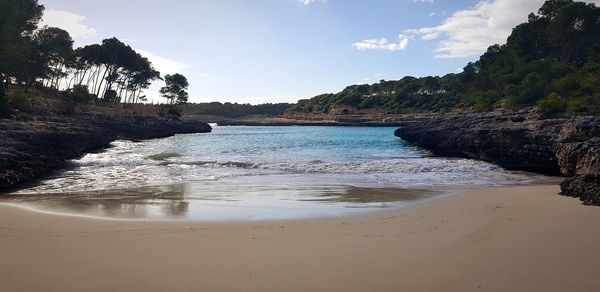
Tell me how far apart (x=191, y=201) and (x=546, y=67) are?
4034 centimetres

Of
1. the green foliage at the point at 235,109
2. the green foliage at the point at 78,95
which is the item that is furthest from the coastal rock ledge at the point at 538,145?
Answer: the green foliage at the point at 235,109

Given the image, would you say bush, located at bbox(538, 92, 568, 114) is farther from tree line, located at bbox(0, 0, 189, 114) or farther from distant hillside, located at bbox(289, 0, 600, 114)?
tree line, located at bbox(0, 0, 189, 114)

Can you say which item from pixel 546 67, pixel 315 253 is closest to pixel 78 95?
pixel 546 67

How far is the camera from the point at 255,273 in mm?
4828

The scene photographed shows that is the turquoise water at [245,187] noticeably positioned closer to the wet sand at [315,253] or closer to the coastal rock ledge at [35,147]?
the coastal rock ledge at [35,147]

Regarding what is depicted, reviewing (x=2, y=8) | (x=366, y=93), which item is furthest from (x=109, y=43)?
(x=366, y=93)

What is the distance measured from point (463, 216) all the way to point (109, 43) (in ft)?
212

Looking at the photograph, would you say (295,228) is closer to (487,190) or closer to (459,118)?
(487,190)

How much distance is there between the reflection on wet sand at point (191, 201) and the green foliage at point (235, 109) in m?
144

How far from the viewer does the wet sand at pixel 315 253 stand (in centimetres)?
452

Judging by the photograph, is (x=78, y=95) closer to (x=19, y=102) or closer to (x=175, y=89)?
(x=19, y=102)

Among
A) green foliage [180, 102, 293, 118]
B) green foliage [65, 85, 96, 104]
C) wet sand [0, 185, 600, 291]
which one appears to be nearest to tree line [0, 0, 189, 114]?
green foliage [65, 85, 96, 104]

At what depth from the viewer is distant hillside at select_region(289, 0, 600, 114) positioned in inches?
1060

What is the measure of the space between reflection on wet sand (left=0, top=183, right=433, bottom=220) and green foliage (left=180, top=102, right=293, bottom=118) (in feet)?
472
